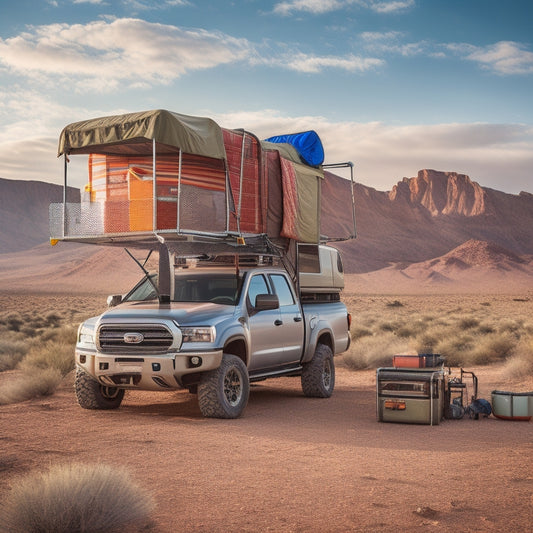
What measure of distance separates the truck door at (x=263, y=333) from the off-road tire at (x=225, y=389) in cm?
57

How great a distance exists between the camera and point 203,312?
10727 millimetres

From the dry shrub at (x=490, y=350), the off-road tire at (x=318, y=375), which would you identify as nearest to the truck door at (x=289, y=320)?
the off-road tire at (x=318, y=375)

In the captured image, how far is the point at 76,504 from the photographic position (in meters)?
5.52

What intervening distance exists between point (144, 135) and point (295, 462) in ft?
16.5

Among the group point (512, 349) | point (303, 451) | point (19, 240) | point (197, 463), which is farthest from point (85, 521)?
point (19, 240)

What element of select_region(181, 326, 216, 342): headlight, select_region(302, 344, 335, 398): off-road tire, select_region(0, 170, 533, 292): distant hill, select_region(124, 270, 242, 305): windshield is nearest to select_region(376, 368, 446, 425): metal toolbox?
select_region(181, 326, 216, 342): headlight

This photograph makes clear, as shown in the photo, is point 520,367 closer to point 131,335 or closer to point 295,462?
point 131,335

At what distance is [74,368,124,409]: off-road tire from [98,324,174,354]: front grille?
3.17 feet

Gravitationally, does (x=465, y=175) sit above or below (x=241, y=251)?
above

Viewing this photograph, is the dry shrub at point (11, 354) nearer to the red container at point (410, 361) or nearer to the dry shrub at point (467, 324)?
the red container at point (410, 361)

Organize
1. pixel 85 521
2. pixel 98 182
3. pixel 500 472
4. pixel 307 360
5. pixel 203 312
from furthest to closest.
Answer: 1. pixel 307 360
2. pixel 98 182
3. pixel 203 312
4. pixel 500 472
5. pixel 85 521

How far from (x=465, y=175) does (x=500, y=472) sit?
544 ft

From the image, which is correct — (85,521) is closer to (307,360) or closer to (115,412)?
(115,412)

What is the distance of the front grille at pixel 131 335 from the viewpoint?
10258mm
